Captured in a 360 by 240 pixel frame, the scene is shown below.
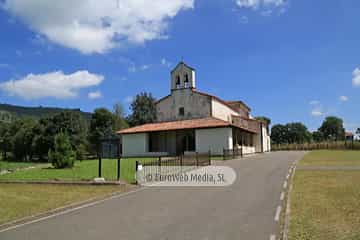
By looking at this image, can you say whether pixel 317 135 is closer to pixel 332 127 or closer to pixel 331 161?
pixel 332 127

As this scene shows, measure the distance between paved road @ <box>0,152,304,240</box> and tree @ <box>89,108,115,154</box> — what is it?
5582 centimetres

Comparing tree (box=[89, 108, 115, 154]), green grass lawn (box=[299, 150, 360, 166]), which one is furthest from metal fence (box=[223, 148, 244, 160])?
tree (box=[89, 108, 115, 154])

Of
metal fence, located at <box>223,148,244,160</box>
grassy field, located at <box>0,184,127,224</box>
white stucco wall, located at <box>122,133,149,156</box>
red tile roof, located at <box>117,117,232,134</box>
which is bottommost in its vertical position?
grassy field, located at <box>0,184,127,224</box>

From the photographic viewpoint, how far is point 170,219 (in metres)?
8.03

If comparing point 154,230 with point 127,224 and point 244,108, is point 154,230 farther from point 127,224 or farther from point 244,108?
point 244,108

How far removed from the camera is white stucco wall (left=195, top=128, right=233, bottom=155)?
3816 centimetres

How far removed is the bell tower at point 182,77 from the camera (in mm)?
46969

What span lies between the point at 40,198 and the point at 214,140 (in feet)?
94.1

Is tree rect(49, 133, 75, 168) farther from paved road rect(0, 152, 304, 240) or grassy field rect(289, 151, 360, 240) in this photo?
grassy field rect(289, 151, 360, 240)

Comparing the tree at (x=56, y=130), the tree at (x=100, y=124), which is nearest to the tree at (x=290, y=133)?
the tree at (x=100, y=124)

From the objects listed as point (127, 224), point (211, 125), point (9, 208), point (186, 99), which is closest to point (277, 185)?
point (127, 224)

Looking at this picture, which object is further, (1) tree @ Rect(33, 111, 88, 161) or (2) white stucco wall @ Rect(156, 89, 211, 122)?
(1) tree @ Rect(33, 111, 88, 161)

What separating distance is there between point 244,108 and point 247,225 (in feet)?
183

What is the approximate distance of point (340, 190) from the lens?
37.9ft
